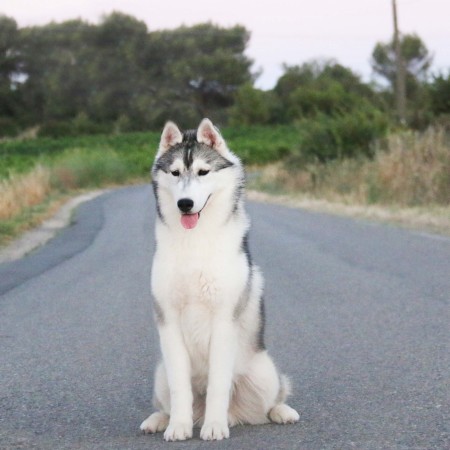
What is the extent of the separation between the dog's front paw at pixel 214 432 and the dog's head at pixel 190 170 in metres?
0.94

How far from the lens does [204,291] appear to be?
14.9 ft

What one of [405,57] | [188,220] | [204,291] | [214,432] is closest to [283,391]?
[214,432]

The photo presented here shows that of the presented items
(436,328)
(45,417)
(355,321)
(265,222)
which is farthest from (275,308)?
(265,222)

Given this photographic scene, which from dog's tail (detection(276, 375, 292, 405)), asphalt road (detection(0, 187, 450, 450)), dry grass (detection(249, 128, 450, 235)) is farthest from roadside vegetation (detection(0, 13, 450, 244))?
dog's tail (detection(276, 375, 292, 405))

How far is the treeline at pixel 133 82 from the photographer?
86.1 meters

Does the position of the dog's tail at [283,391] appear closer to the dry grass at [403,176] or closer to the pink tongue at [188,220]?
the pink tongue at [188,220]

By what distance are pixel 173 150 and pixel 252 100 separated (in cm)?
8411

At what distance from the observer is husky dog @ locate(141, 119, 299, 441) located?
15.0 ft

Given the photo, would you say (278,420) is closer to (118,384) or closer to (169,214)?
(169,214)

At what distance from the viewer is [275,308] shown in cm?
942

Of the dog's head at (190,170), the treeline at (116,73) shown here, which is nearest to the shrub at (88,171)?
the dog's head at (190,170)

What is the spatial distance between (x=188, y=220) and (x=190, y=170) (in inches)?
9.4

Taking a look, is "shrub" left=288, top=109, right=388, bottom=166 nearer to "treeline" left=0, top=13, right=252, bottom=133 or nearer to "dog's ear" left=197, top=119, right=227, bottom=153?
"dog's ear" left=197, top=119, right=227, bottom=153

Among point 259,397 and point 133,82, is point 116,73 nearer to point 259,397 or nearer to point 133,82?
point 133,82
